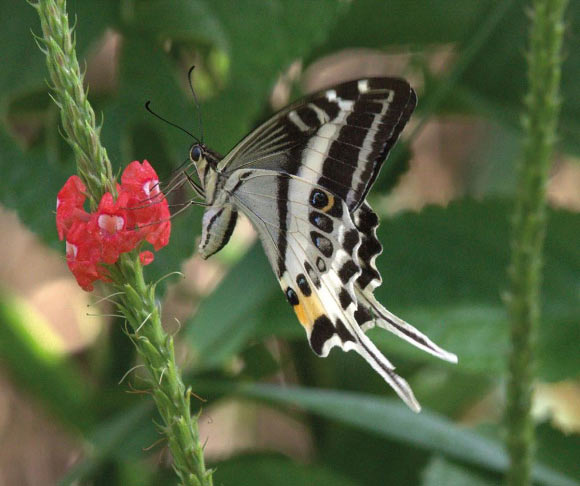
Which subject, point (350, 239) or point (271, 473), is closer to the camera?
point (350, 239)

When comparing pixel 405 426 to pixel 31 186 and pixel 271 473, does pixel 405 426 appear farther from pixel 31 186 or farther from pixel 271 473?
pixel 31 186

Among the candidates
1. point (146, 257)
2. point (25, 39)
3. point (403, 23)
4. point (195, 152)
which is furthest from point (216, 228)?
point (403, 23)

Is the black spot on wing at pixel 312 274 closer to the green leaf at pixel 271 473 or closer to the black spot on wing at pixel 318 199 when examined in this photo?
the black spot on wing at pixel 318 199

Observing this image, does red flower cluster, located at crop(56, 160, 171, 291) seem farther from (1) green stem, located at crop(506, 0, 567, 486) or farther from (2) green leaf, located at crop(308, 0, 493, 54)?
(2) green leaf, located at crop(308, 0, 493, 54)

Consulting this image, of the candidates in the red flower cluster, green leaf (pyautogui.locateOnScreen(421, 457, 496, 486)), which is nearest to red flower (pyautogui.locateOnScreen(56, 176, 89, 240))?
the red flower cluster

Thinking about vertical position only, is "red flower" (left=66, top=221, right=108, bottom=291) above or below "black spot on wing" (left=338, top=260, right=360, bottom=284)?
above

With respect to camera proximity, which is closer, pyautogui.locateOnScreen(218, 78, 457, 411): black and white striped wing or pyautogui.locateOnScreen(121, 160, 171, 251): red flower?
pyautogui.locateOnScreen(121, 160, 171, 251): red flower

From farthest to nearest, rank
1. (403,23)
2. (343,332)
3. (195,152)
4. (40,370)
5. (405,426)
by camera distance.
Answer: (40,370)
(403,23)
(405,426)
(195,152)
(343,332)
